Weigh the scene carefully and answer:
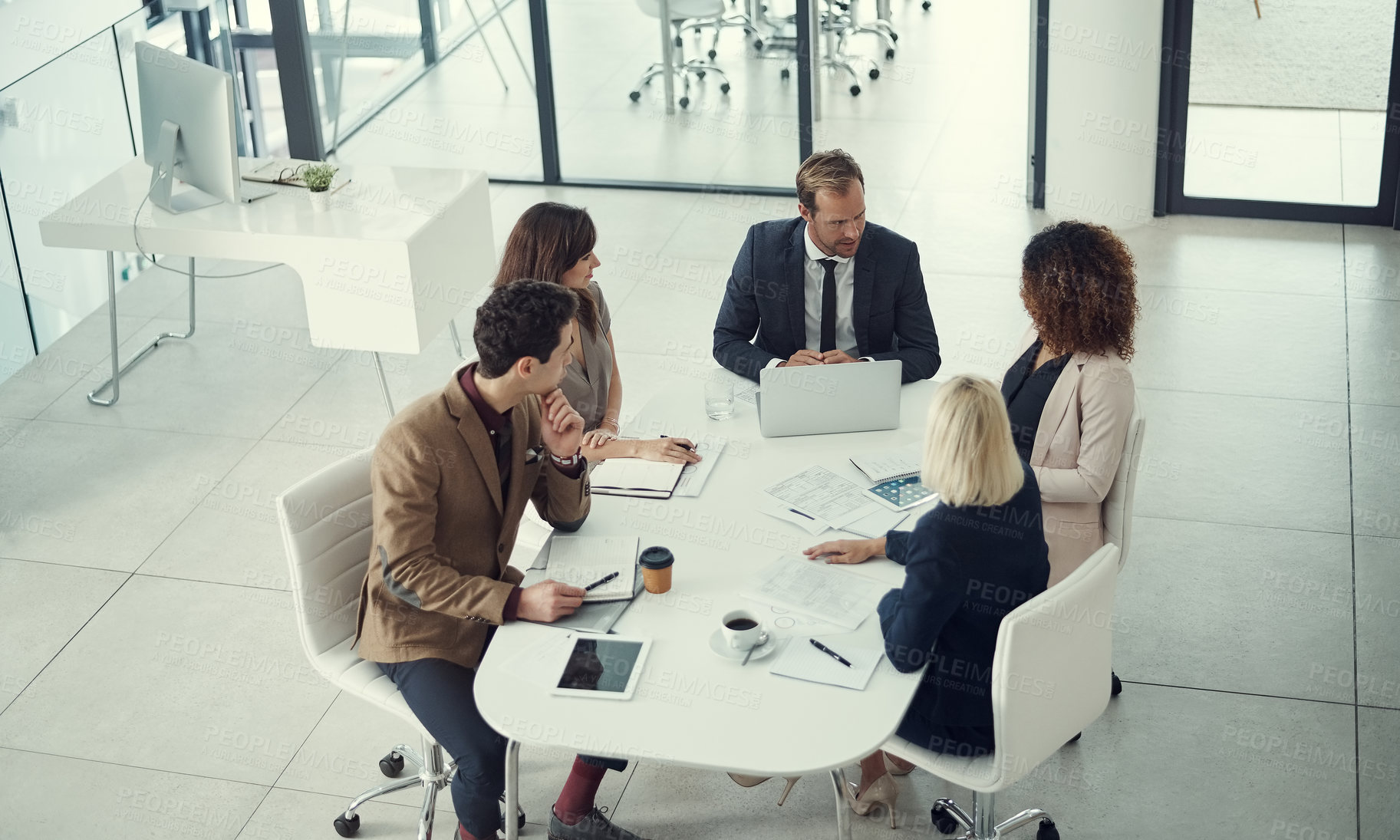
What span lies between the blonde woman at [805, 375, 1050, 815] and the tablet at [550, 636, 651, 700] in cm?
49

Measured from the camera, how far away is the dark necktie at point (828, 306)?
12.1 ft

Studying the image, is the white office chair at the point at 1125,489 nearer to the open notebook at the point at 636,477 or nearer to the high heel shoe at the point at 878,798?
the high heel shoe at the point at 878,798

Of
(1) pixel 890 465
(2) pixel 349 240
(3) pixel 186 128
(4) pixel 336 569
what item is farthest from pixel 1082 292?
(3) pixel 186 128

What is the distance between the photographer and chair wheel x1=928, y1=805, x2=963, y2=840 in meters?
3.13

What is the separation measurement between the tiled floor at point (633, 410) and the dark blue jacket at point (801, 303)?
3.38 ft

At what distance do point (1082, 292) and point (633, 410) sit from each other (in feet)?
7.38

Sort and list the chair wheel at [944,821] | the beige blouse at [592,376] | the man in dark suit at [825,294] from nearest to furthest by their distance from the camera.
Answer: the chair wheel at [944,821] < the beige blouse at [592,376] < the man in dark suit at [825,294]

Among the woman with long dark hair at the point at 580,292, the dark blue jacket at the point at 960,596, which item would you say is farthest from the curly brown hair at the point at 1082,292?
the woman with long dark hair at the point at 580,292

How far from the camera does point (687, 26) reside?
6.69 m

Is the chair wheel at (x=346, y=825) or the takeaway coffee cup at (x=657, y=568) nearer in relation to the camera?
the takeaway coffee cup at (x=657, y=568)

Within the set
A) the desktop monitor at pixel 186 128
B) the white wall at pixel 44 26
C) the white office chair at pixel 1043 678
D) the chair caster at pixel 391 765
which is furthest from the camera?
the white wall at pixel 44 26

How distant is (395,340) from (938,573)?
2708 millimetres

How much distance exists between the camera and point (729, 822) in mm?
3201

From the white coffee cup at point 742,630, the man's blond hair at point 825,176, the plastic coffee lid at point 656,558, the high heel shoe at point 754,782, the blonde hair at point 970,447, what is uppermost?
the man's blond hair at point 825,176
